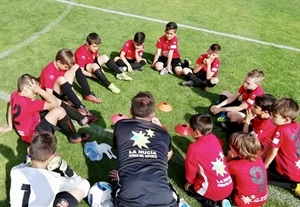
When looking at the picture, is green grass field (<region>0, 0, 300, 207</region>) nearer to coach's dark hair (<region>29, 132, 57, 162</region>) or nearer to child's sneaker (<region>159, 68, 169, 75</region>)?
child's sneaker (<region>159, 68, 169, 75</region>)

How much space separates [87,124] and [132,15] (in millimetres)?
5958

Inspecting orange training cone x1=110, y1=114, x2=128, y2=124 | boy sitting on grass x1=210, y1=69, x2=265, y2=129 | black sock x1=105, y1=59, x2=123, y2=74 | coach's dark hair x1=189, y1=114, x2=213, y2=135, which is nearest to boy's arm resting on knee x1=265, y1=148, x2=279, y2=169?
coach's dark hair x1=189, y1=114, x2=213, y2=135

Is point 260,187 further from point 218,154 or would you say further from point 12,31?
point 12,31

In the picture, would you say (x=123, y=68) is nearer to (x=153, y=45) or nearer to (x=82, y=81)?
(x=82, y=81)

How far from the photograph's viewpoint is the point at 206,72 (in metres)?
7.52

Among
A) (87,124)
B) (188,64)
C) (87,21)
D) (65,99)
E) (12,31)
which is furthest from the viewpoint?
(87,21)

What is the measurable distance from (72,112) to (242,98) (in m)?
3.23

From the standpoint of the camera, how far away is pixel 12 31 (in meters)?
8.94

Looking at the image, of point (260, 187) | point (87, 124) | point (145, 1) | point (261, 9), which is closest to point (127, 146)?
point (260, 187)

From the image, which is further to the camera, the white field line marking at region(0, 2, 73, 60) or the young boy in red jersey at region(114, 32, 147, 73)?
the white field line marking at region(0, 2, 73, 60)

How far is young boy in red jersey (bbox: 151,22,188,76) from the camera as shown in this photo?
7.88 metres

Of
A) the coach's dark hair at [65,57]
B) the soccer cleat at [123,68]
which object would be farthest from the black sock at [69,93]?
the soccer cleat at [123,68]

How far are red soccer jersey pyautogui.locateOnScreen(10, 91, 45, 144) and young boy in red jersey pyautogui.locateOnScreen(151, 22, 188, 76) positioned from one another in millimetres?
3482

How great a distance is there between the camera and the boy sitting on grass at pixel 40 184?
3.70 metres
